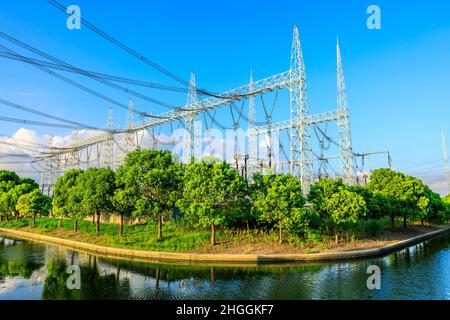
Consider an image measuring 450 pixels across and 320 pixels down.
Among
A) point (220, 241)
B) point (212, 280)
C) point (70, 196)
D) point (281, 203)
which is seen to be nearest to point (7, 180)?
point (70, 196)

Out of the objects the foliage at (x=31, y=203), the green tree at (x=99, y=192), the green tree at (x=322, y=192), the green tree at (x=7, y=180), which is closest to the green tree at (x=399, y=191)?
the green tree at (x=322, y=192)

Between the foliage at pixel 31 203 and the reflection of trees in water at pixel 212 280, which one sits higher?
the foliage at pixel 31 203

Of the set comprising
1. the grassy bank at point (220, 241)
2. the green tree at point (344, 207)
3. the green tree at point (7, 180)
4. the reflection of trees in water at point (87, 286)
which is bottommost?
the reflection of trees in water at point (87, 286)

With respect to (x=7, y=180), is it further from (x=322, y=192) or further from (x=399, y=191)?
(x=399, y=191)

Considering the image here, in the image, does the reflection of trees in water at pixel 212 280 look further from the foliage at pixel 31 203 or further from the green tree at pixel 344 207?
the foliage at pixel 31 203

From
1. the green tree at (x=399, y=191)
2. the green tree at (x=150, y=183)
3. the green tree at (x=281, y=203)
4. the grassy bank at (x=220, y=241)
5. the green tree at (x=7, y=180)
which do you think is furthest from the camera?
the green tree at (x=7, y=180)
